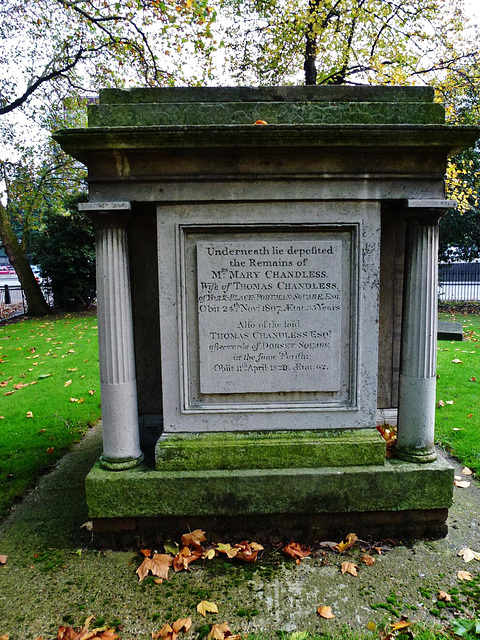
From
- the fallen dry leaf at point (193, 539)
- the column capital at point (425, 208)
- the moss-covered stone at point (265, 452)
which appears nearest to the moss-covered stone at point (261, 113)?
the column capital at point (425, 208)

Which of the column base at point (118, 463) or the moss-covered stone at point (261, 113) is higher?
the moss-covered stone at point (261, 113)

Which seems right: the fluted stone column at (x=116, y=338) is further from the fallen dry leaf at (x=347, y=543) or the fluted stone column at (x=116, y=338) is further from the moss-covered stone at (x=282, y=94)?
the fallen dry leaf at (x=347, y=543)

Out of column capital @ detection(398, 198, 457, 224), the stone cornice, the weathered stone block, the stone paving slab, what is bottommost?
the stone paving slab

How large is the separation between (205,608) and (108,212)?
2.62 m

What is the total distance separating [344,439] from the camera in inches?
137

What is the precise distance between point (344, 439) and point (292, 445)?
0.40 metres

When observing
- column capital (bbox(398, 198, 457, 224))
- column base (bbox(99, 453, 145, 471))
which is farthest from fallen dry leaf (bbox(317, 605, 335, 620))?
column capital (bbox(398, 198, 457, 224))

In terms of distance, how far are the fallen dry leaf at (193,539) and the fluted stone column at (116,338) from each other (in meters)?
0.65

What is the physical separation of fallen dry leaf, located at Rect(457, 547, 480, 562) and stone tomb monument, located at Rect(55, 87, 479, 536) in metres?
0.24

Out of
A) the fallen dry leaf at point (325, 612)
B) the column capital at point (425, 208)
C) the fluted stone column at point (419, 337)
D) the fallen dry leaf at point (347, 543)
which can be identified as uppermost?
the column capital at point (425, 208)

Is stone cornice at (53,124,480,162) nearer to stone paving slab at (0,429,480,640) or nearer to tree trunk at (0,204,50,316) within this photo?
stone paving slab at (0,429,480,640)

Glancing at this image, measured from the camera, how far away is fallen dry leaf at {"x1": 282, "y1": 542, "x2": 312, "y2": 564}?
319 cm

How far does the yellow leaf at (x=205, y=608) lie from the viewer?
267 centimetres

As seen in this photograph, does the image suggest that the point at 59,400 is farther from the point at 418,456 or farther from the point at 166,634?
the point at 418,456
